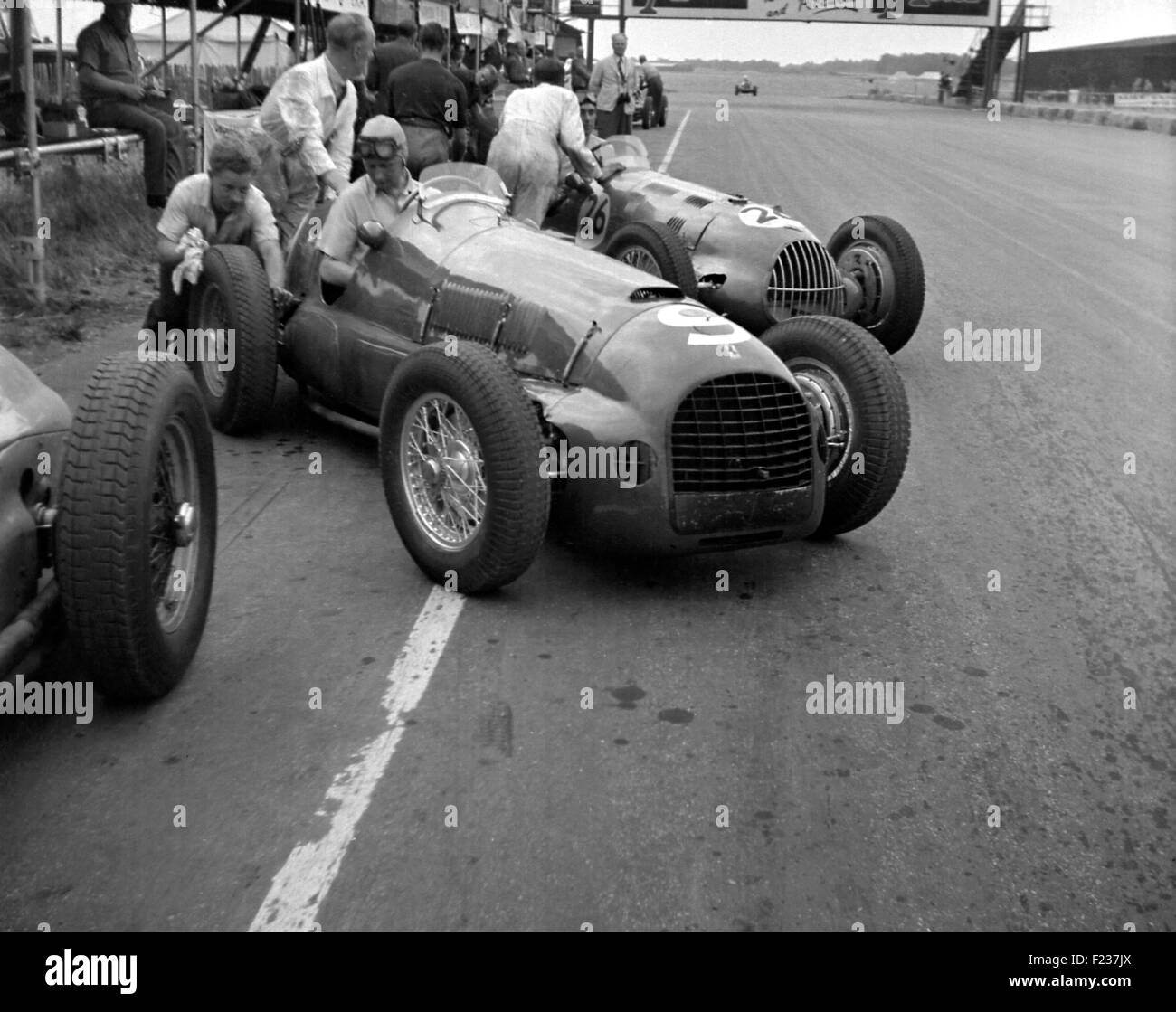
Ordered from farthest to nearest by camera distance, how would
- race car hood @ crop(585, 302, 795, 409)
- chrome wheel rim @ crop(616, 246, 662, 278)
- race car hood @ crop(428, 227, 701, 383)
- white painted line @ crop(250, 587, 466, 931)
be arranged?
chrome wheel rim @ crop(616, 246, 662, 278), race car hood @ crop(428, 227, 701, 383), race car hood @ crop(585, 302, 795, 409), white painted line @ crop(250, 587, 466, 931)

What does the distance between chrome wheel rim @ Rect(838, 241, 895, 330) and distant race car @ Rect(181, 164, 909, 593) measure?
3197 mm

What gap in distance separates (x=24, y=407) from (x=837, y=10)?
196 feet

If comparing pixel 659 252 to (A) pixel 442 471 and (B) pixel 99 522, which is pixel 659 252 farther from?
(B) pixel 99 522

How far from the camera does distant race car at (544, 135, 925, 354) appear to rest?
27.3ft

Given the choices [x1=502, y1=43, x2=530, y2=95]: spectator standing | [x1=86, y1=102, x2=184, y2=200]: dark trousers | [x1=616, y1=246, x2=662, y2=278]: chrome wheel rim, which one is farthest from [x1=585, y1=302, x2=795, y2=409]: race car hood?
[x1=502, y1=43, x2=530, y2=95]: spectator standing

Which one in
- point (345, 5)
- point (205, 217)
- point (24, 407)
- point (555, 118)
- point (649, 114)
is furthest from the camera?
point (649, 114)

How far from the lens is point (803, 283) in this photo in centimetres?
839

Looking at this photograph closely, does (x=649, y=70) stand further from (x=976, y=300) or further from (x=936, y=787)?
(x=936, y=787)

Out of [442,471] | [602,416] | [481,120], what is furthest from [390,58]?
[602,416]

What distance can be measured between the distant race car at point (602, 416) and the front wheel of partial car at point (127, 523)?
109 centimetres

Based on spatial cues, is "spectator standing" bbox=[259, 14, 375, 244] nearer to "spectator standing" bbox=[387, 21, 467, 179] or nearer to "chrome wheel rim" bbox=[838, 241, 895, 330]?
"spectator standing" bbox=[387, 21, 467, 179]

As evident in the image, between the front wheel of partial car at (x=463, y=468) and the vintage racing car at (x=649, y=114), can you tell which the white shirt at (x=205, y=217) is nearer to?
the front wheel of partial car at (x=463, y=468)

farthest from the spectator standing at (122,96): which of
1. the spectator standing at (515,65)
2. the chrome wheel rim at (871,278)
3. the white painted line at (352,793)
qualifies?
the white painted line at (352,793)
